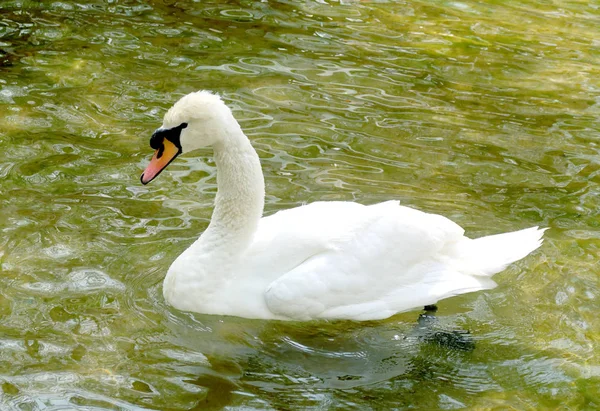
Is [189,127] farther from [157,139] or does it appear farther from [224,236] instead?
[224,236]

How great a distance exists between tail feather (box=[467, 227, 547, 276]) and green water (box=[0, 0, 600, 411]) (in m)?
0.35

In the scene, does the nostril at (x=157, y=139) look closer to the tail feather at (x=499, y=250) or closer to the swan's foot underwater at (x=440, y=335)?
the swan's foot underwater at (x=440, y=335)

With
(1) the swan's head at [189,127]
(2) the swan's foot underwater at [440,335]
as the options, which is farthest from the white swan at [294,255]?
(2) the swan's foot underwater at [440,335]

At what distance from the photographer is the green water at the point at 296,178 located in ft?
18.0

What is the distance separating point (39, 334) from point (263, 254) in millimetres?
1421

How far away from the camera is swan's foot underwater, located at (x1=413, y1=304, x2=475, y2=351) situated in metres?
5.85

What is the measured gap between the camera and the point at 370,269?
5848 millimetres

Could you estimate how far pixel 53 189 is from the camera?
7.36 metres

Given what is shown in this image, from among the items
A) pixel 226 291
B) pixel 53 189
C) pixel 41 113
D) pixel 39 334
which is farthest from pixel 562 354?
pixel 41 113

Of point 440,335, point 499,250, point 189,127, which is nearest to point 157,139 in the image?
point 189,127

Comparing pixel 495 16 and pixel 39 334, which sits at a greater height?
pixel 495 16

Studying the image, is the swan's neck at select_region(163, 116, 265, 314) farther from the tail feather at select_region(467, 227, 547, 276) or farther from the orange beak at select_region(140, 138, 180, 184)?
the tail feather at select_region(467, 227, 547, 276)

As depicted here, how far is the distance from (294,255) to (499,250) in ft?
4.51

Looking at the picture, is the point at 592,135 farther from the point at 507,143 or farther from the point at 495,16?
the point at 495,16
